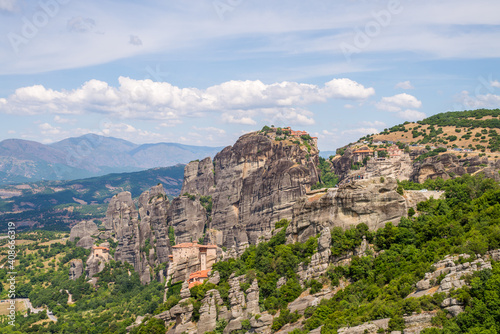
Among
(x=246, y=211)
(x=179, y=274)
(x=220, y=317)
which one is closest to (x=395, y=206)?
(x=220, y=317)

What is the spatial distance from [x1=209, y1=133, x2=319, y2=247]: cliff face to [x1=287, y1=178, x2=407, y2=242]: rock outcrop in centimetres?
4849

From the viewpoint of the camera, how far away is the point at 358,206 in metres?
58.1

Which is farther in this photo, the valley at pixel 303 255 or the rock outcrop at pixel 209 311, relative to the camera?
the rock outcrop at pixel 209 311

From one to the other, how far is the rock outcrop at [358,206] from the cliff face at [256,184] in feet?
159

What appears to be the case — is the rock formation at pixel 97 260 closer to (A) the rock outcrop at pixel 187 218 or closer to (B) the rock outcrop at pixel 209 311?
(A) the rock outcrop at pixel 187 218

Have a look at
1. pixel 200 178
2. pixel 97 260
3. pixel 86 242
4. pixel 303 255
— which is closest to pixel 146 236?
pixel 97 260

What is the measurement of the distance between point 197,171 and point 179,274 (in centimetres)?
7157

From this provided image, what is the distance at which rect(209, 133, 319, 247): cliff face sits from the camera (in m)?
115

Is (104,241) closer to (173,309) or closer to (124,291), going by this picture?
(124,291)

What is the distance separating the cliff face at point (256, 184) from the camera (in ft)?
378

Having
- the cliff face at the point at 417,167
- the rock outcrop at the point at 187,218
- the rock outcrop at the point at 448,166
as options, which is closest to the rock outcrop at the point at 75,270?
the rock outcrop at the point at 187,218

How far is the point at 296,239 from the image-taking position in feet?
218

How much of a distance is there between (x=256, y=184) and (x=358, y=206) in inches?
2648

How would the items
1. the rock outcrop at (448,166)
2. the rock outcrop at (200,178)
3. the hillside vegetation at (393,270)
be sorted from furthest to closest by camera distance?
the rock outcrop at (200,178)
the rock outcrop at (448,166)
the hillside vegetation at (393,270)
